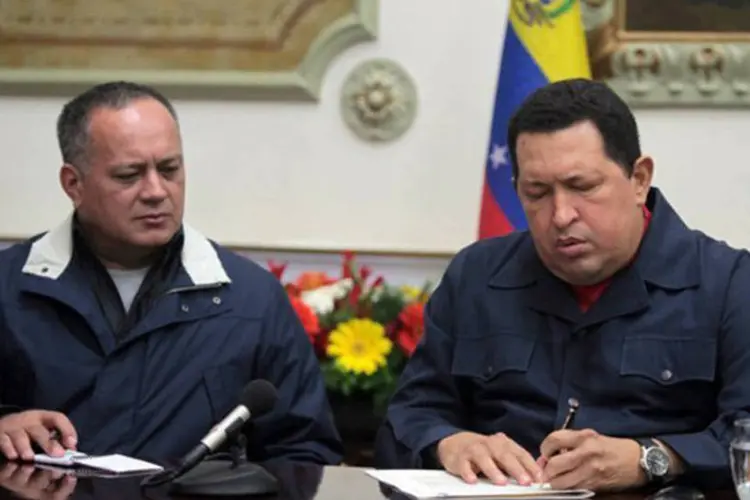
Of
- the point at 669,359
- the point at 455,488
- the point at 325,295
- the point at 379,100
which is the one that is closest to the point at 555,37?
the point at 379,100

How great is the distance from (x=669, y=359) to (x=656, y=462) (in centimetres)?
27

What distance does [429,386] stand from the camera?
2.33 metres

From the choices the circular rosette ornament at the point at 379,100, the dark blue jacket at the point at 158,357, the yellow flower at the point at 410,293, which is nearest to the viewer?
the dark blue jacket at the point at 158,357

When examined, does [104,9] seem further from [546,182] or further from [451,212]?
[546,182]

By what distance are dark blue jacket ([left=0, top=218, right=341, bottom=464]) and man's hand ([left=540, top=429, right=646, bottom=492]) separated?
0.71 meters

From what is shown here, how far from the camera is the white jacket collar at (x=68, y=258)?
2549 millimetres

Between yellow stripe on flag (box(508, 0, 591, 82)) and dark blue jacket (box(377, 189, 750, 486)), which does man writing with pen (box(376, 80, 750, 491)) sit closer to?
dark blue jacket (box(377, 189, 750, 486))

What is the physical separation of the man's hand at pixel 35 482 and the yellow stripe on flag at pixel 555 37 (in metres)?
1.81

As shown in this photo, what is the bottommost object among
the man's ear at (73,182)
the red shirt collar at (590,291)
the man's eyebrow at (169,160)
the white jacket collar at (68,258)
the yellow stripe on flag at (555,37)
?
the red shirt collar at (590,291)

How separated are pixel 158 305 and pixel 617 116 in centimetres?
98

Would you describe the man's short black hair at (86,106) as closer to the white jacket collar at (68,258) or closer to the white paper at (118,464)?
the white jacket collar at (68,258)

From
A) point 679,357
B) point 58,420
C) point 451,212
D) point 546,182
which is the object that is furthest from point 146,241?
point 451,212

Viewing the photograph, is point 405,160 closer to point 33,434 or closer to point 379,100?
point 379,100

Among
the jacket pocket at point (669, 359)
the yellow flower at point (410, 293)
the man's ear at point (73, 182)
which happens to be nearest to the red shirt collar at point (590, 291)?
the jacket pocket at point (669, 359)
